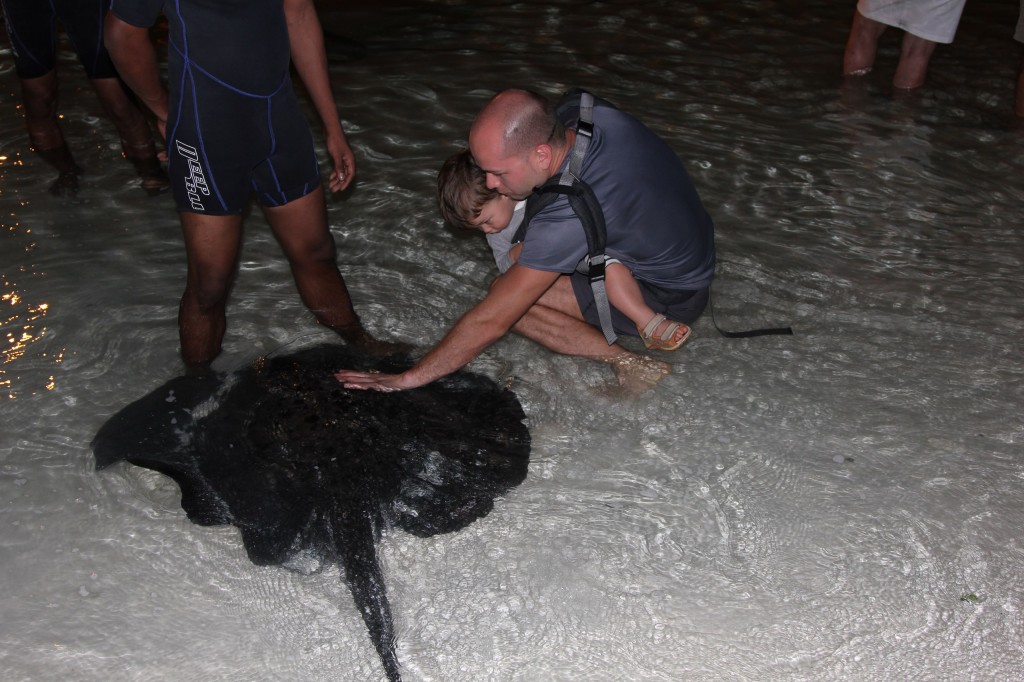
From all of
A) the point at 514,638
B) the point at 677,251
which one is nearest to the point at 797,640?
the point at 514,638

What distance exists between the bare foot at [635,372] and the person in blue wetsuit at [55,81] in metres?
2.86

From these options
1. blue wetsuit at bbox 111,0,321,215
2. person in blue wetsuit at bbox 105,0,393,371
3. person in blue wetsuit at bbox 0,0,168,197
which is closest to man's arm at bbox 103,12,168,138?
person in blue wetsuit at bbox 105,0,393,371

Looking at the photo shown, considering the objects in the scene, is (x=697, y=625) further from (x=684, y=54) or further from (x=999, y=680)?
(x=684, y=54)

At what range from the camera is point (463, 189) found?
3.10m

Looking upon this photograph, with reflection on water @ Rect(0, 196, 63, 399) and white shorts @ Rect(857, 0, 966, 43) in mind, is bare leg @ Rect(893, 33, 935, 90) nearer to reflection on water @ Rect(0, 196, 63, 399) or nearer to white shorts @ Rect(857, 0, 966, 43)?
white shorts @ Rect(857, 0, 966, 43)

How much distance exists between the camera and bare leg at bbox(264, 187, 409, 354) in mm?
3270

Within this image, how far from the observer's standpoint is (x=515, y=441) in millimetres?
3262

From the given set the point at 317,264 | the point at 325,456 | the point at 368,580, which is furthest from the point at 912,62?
the point at 368,580

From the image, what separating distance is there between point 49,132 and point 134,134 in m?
0.64

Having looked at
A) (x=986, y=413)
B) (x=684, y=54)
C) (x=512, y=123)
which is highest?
(x=512, y=123)

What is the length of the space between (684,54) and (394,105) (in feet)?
7.81

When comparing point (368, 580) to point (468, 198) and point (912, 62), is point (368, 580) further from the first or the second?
point (912, 62)

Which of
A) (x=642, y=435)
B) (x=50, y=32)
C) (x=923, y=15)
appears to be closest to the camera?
(x=642, y=435)

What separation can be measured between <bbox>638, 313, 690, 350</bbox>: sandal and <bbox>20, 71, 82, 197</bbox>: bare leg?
3.35m
